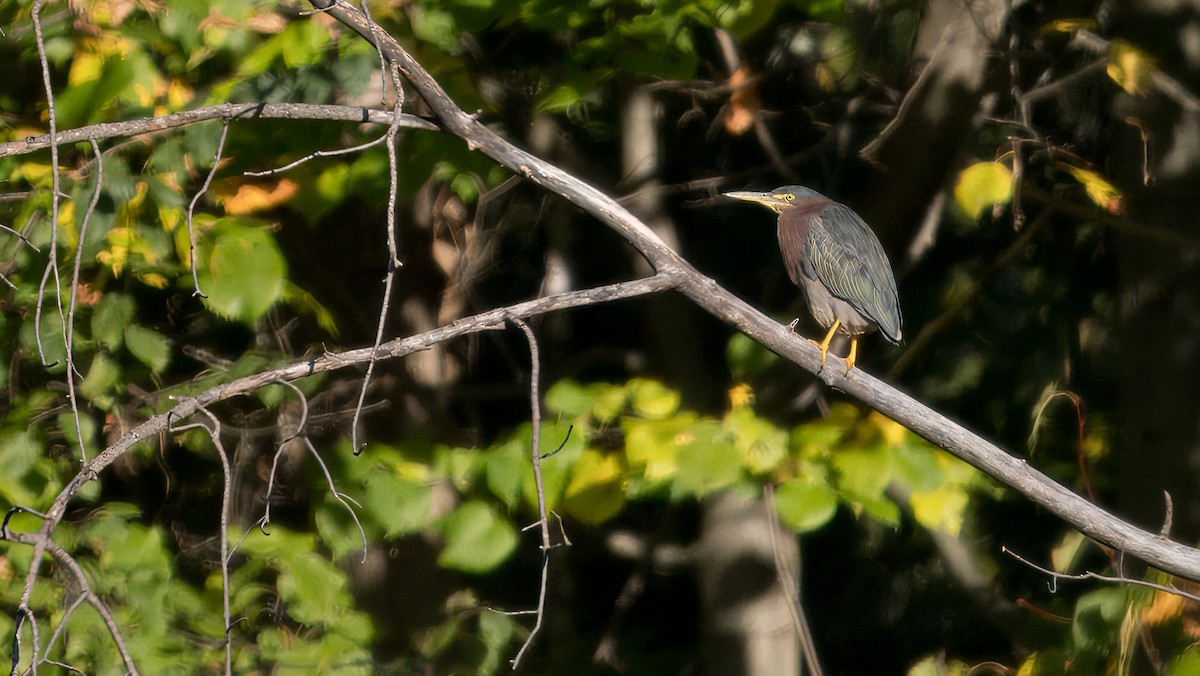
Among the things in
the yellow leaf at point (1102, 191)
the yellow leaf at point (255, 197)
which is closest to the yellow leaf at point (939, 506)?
the yellow leaf at point (1102, 191)

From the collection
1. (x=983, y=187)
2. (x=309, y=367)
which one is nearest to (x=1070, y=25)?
(x=983, y=187)

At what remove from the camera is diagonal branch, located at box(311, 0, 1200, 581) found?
7.37 ft

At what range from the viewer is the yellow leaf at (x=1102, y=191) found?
131 inches

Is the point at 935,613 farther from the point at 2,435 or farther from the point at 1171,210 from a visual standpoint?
→ the point at 2,435

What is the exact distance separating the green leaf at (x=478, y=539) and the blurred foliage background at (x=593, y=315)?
1 cm

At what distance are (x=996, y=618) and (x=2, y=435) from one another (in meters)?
3.75

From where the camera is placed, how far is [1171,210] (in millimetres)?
3355

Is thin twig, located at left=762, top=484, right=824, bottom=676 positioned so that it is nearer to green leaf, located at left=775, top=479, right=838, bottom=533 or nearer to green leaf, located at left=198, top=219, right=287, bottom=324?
green leaf, located at left=775, top=479, right=838, bottom=533

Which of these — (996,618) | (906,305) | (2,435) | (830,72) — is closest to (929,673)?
(996,618)

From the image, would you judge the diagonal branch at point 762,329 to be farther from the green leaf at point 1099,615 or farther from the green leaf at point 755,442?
the green leaf at point 1099,615

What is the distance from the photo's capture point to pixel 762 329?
7.77 feet

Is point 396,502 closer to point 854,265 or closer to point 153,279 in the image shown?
point 153,279

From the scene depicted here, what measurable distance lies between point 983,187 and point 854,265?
52 centimetres

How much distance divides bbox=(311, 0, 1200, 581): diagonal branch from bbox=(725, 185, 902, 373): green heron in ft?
3.06
